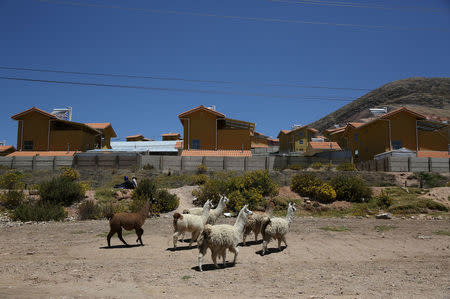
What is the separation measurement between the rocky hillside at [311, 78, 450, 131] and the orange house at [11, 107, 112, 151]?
8674cm

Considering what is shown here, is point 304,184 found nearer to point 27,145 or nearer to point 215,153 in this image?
point 215,153

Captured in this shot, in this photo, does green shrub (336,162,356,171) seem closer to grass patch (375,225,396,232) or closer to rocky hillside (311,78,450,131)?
grass patch (375,225,396,232)

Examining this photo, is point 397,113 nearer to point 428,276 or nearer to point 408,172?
point 408,172

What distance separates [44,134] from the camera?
4331 cm

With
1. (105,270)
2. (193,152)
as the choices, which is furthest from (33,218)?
(193,152)

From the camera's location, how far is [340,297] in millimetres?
6766

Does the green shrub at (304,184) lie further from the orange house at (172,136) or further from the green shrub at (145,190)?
the orange house at (172,136)

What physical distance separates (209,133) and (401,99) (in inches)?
3645

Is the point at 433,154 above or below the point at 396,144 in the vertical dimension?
below

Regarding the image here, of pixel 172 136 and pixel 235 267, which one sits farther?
pixel 172 136

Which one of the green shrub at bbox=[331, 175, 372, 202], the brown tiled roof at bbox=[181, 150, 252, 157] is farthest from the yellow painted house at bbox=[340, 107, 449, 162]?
the green shrub at bbox=[331, 175, 372, 202]

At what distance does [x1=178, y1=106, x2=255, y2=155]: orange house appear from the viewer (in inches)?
1638

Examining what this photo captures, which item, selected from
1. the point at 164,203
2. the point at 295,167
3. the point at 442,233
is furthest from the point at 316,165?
A: the point at 442,233

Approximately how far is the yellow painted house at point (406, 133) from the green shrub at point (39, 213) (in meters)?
35.8
